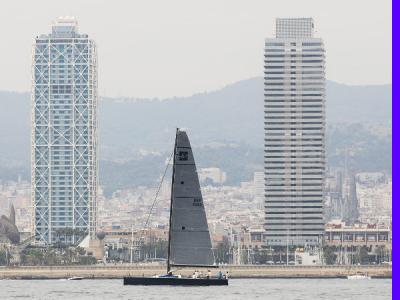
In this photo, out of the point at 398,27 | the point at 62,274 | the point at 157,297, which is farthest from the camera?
A: the point at 62,274

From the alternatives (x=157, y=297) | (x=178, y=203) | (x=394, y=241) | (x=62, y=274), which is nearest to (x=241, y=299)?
(x=157, y=297)

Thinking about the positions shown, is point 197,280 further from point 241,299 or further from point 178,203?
point 241,299

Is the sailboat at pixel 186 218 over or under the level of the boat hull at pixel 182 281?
over

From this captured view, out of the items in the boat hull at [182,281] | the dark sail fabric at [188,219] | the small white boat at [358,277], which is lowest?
the boat hull at [182,281]

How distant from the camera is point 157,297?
66312 mm

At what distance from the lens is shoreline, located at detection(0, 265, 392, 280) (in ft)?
554

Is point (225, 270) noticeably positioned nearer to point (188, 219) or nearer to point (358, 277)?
point (358, 277)

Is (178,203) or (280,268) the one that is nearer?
(178,203)

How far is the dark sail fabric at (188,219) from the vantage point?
7681 cm

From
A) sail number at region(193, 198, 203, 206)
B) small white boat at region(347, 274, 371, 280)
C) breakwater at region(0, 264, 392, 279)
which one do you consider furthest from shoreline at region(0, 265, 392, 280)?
sail number at region(193, 198, 203, 206)

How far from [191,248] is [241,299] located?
28.0 feet

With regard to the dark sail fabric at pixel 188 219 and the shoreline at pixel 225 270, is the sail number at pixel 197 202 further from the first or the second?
the shoreline at pixel 225 270

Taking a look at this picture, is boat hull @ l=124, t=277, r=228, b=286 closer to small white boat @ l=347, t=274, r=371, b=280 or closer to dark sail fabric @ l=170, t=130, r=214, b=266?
dark sail fabric @ l=170, t=130, r=214, b=266

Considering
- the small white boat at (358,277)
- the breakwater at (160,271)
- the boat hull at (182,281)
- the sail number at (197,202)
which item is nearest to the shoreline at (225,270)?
the breakwater at (160,271)
